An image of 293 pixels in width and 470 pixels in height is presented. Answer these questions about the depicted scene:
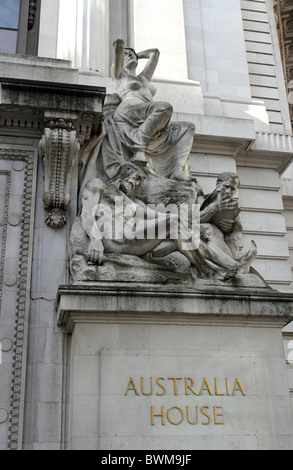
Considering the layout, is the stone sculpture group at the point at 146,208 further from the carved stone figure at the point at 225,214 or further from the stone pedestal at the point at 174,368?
the stone pedestal at the point at 174,368

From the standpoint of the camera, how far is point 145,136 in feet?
34.9

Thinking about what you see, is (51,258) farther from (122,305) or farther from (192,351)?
(192,351)

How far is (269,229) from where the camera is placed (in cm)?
1241

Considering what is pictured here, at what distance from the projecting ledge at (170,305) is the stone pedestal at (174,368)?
2cm

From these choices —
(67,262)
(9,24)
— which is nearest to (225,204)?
(67,262)

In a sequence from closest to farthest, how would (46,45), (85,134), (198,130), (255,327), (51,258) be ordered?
(255,327) < (51,258) < (85,134) < (198,130) < (46,45)

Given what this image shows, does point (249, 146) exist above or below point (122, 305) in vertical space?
above

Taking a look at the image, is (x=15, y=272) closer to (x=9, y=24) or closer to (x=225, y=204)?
(x=225, y=204)

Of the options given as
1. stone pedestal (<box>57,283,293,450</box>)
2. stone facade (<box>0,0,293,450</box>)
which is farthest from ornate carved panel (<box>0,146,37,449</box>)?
stone pedestal (<box>57,283,293,450</box>)

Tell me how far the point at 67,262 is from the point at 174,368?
8.37 ft

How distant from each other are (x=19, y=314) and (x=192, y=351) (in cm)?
278

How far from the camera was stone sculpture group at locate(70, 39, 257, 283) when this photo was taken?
8.78m
